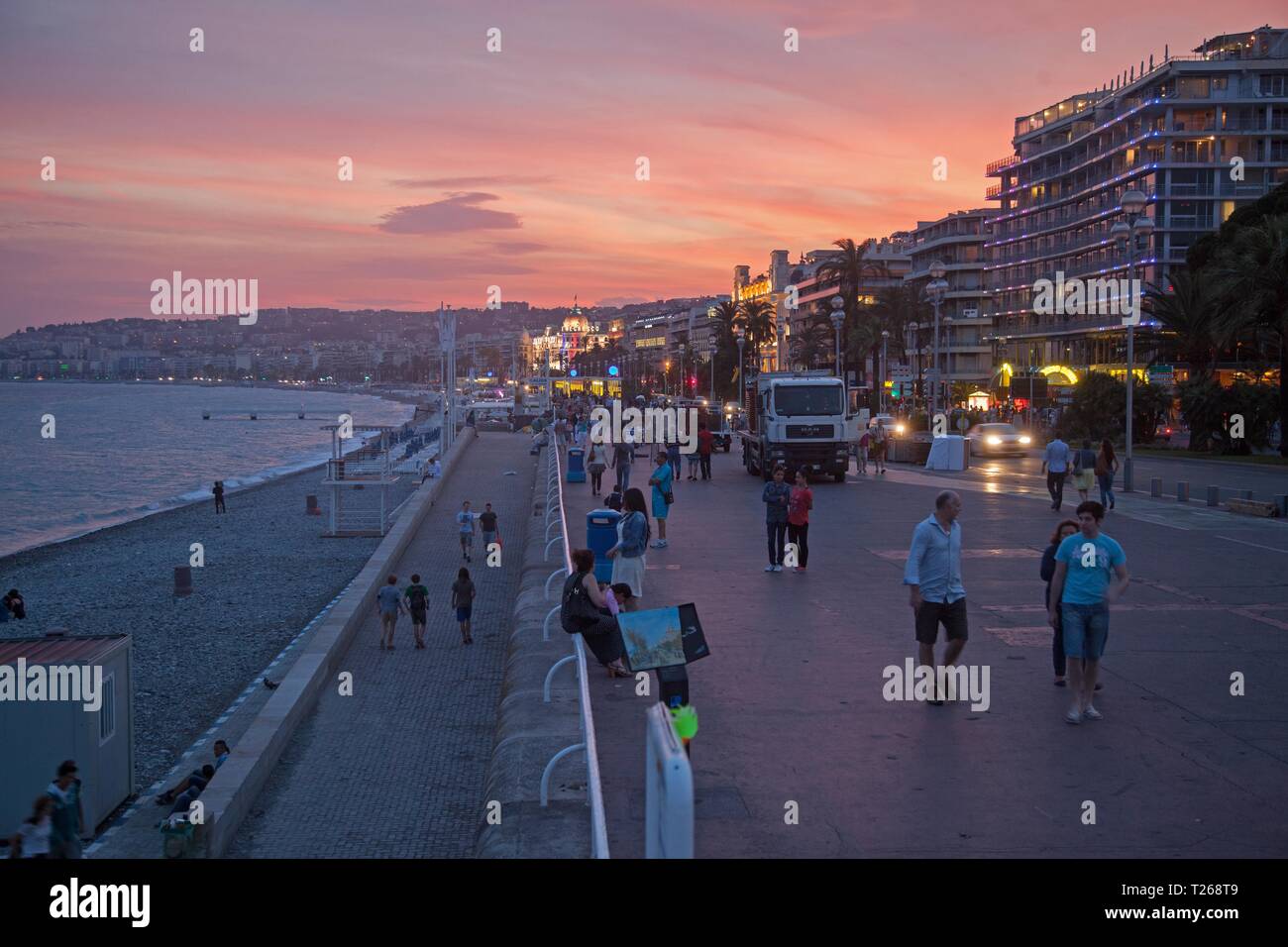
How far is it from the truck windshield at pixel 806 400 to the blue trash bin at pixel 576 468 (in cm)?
665

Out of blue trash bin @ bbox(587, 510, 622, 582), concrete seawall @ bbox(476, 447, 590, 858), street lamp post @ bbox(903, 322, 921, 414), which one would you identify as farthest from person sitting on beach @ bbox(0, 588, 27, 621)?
street lamp post @ bbox(903, 322, 921, 414)

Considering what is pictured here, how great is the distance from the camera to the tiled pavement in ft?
35.0

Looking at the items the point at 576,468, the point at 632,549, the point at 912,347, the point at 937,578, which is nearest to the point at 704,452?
the point at 576,468

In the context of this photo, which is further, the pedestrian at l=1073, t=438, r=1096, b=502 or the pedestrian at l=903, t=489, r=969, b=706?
the pedestrian at l=1073, t=438, r=1096, b=502

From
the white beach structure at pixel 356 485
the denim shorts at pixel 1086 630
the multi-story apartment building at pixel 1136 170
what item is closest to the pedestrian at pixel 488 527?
the white beach structure at pixel 356 485

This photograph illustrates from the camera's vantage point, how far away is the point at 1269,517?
2278 cm

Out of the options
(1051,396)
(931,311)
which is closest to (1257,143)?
(1051,396)

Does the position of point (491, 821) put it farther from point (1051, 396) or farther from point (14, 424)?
point (14, 424)

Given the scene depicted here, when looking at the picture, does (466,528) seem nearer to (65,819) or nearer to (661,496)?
(661,496)

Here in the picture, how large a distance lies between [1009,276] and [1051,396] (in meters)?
26.8

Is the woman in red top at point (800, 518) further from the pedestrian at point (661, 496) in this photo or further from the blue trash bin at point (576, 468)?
the blue trash bin at point (576, 468)

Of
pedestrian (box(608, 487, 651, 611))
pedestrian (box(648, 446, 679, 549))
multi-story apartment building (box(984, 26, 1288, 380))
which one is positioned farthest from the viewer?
multi-story apartment building (box(984, 26, 1288, 380))

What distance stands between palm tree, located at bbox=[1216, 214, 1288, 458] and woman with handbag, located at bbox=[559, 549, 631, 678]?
119 feet

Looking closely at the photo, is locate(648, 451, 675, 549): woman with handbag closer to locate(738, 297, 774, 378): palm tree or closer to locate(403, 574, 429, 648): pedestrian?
locate(403, 574, 429, 648): pedestrian
